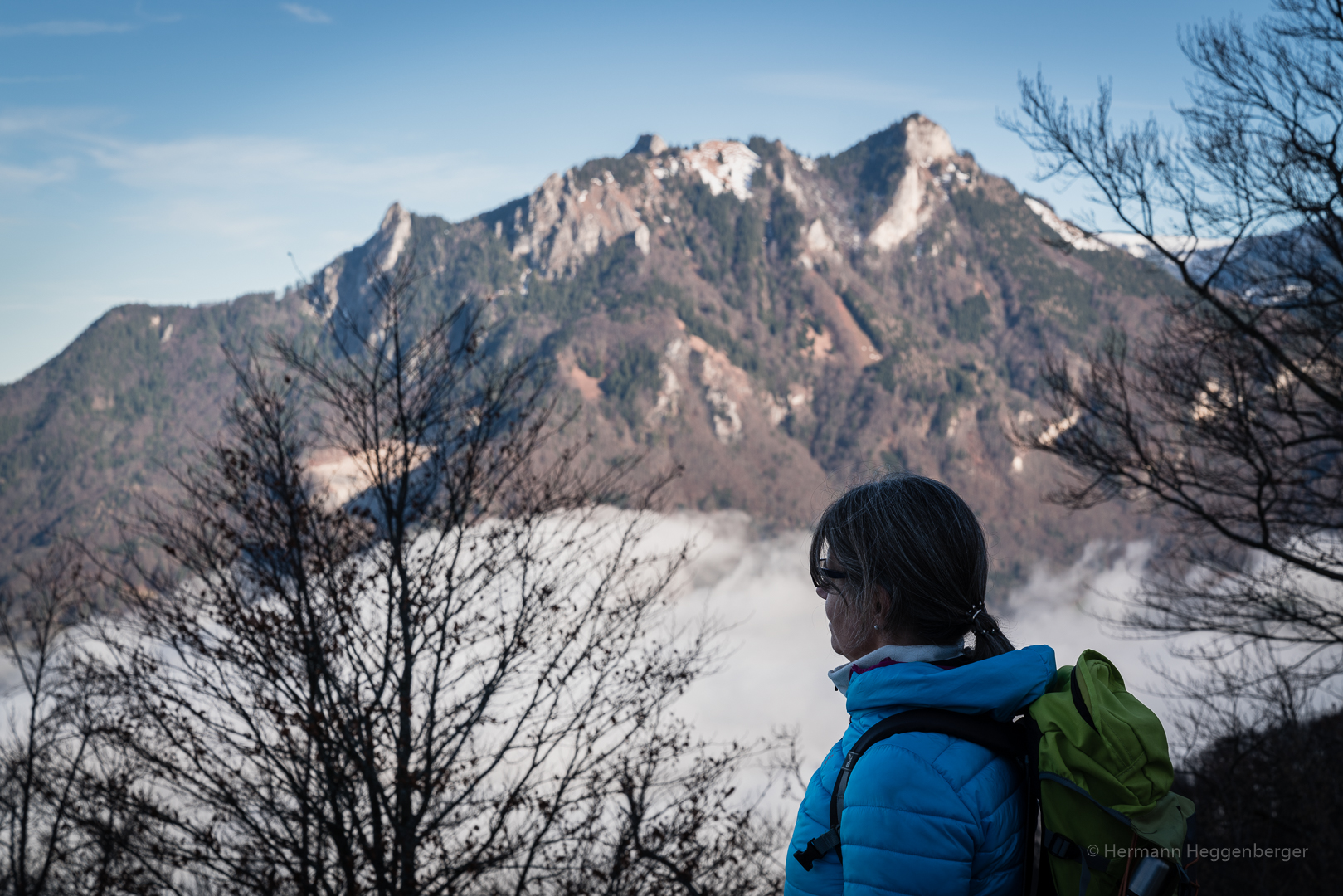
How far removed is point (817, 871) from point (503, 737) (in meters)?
6.79

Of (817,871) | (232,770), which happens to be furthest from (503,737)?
(817,871)

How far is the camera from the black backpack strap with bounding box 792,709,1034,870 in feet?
4.91

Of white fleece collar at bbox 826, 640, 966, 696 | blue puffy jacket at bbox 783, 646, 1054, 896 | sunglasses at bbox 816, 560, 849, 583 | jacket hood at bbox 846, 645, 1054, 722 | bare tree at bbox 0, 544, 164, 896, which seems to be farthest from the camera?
bare tree at bbox 0, 544, 164, 896

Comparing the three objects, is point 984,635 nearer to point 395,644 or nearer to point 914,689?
point 914,689

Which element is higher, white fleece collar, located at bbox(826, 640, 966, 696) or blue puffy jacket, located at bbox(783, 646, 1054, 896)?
white fleece collar, located at bbox(826, 640, 966, 696)

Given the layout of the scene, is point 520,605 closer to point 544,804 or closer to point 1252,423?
point 544,804

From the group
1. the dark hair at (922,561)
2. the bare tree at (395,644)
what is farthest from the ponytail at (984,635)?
the bare tree at (395,644)

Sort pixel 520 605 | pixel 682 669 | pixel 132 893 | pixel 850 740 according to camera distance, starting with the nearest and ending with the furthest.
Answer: pixel 850 740, pixel 132 893, pixel 520 605, pixel 682 669

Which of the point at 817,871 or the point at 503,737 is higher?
the point at 503,737

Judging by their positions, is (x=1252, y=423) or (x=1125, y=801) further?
(x=1252, y=423)

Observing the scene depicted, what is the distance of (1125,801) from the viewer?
1463 millimetres

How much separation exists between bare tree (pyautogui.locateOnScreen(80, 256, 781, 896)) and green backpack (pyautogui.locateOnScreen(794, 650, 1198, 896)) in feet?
16.7

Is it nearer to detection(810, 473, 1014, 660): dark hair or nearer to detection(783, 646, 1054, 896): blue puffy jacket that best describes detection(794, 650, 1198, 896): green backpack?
detection(783, 646, 1054, 896): blue puffy jacket

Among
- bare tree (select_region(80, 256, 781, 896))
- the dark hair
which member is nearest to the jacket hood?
the dark hair
